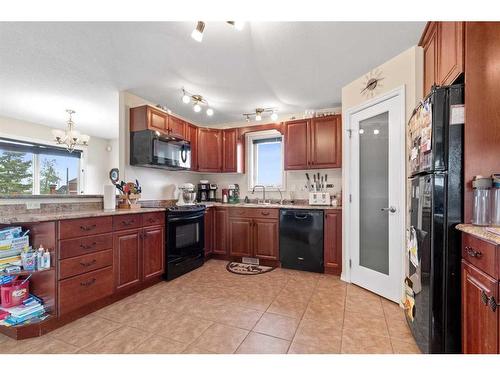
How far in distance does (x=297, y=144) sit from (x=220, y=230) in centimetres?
181

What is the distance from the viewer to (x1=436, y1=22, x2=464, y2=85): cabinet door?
1.46m

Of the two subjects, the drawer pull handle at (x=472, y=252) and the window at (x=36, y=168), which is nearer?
the drawer pull handle at (x=472, y=252)

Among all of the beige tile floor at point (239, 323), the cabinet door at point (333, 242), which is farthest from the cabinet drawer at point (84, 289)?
the cabinet door at point (333, 242)

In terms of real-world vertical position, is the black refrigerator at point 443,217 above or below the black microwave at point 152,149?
below

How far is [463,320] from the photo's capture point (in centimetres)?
127

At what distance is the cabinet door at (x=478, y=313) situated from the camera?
1.03m

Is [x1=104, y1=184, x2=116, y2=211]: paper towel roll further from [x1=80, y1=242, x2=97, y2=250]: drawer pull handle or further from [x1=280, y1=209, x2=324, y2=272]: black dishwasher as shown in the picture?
[x1=280, y1=209, x2=324, y2=272]: black dishwasher

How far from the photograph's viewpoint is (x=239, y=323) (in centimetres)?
192

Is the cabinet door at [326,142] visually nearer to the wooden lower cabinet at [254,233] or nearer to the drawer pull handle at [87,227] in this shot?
the wooden lower cabinet at [254,233]

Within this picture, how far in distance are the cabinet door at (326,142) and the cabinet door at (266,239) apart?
3.53ft

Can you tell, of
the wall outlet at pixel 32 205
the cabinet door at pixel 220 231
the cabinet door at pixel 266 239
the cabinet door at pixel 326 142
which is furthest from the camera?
the cabinet door at pixel 220 231

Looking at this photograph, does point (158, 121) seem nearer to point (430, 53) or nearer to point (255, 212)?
point (255, 212)

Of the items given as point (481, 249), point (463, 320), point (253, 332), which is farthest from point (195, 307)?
point (481, 249)

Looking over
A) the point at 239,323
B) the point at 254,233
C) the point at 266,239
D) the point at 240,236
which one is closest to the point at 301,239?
the point at 266,239
